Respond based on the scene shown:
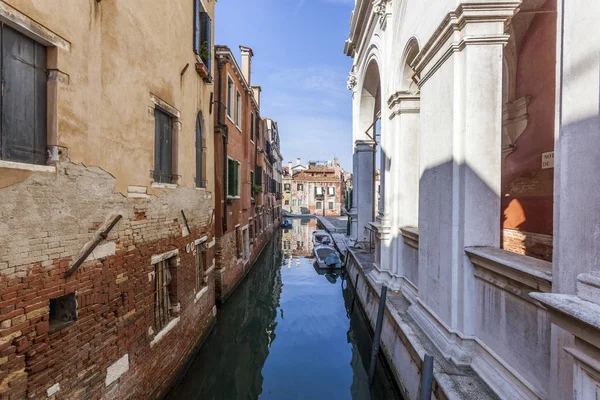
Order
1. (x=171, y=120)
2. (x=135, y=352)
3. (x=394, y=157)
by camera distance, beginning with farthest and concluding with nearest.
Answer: (x=394, y=157) < (x=171, y=120) < (x=135, y=352)

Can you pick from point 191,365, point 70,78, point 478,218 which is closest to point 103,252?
point 70,78

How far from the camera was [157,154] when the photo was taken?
184 inches

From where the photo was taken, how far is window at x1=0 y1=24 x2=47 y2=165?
2.42 metres

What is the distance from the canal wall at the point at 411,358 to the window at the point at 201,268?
3.71 m

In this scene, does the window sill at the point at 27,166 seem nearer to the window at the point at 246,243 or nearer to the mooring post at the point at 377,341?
the mooring post at the point at 377,341

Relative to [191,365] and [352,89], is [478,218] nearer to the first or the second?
[191,365]

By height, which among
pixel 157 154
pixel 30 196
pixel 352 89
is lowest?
pixel 30 196

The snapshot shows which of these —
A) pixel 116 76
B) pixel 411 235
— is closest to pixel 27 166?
pixel 116 76

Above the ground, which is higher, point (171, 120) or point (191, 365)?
point (171, 120)

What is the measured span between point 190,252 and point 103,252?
2492 millimetres

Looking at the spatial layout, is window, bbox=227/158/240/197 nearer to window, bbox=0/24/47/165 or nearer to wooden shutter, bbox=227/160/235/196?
wooden shutter, bbox=227/160/235/196

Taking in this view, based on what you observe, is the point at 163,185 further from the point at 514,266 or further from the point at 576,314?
the point at 576,314

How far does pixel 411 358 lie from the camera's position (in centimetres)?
407

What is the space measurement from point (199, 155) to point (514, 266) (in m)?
5.83
